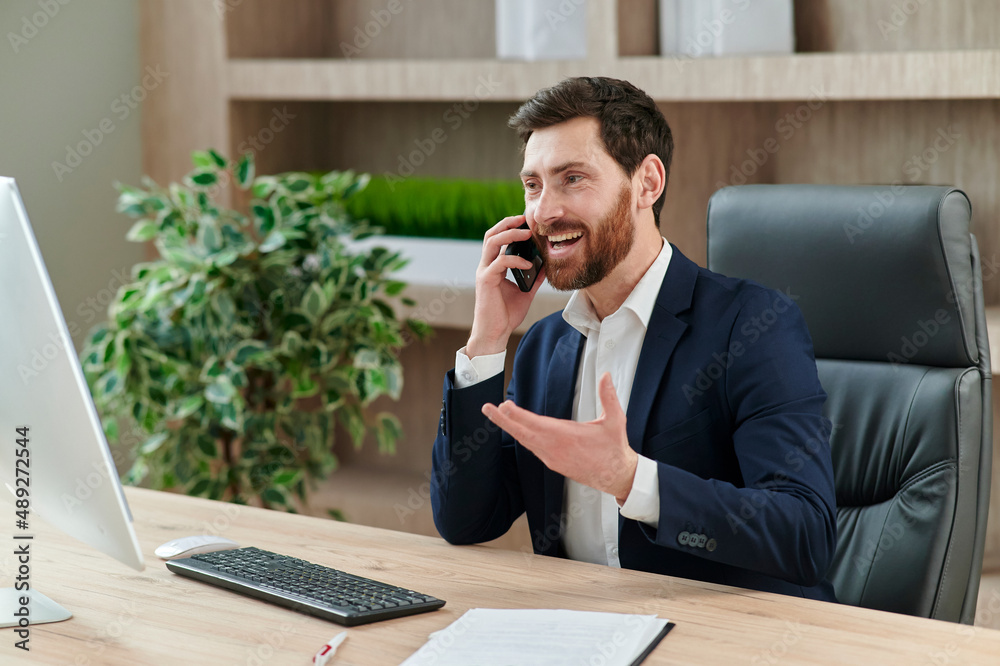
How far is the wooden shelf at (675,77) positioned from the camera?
2.07m

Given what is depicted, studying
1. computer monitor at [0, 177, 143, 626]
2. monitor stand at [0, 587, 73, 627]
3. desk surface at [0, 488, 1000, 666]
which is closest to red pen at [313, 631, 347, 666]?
desk surface at [0, 488, 1000, 666]

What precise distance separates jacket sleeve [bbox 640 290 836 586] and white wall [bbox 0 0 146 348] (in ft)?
7.05

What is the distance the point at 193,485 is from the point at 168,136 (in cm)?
111

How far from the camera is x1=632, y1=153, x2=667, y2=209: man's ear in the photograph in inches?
62.1

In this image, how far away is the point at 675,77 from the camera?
236 cm

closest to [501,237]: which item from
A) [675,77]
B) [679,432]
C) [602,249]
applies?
[602,249]

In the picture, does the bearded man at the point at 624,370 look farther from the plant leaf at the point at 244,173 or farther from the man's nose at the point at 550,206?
the plant leaf at the point at 244,173

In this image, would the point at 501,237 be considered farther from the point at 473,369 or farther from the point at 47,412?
the point at 47,412

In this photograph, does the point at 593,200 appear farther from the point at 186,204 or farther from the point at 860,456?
the point at 186,204

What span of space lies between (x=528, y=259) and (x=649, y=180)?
0.74ft

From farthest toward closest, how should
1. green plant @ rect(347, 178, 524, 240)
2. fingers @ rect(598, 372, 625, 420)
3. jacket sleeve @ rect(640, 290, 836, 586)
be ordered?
green plant @ rect(347, 178, 524, 240) < jacket sleeve @ rect(640, 290, 836, 586) < fingers @ rect(598, 372, 625, 420)

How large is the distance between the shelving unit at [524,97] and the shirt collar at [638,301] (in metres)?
0.88

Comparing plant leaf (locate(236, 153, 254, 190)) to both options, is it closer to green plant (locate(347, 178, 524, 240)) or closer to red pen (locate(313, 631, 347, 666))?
green plant (locate(347, 178, 524, 240))

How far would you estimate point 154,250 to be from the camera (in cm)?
322
